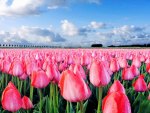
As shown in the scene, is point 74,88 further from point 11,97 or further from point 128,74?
point 128,74

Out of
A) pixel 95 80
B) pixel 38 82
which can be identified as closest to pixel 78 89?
pixel 95 80

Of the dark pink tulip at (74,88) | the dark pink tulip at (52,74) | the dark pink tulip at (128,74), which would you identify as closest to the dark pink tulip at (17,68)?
the dark pink tulip at (52,74)

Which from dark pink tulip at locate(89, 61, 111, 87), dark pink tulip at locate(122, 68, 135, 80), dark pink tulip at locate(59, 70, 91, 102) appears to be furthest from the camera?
dark pink tulip at locate(122, 68, 135, 80)

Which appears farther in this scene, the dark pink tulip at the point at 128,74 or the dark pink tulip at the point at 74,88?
the dark pink tulip at the point at 128,74

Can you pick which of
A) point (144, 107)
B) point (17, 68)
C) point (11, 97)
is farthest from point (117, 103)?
point (17, 68)

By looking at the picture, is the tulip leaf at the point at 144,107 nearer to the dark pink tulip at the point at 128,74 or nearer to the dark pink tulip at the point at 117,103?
the dark pink tulip at the point at 128,74

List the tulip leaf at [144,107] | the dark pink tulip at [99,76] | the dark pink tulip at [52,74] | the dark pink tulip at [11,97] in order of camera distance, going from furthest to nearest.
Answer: the dark pink tulip at [52,74], the tulip leaf at [144,107], the dark pink tulip at [99,76], the dark pink tulip at [11,97]

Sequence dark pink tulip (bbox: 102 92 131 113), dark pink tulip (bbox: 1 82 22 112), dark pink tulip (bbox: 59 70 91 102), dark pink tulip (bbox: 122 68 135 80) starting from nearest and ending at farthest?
dark pink tulip (bbox: 102 92 131 113) → dark pink tulip (bbox: 59 70 91 102) → dark pink tulip (bbox: 1 82 22 112) → dark pink tulip (bbox: 122 68 135 80)

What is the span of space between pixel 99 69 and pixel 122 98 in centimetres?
95

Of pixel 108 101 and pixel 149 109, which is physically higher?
pixel 108 101

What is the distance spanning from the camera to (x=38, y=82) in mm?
3391

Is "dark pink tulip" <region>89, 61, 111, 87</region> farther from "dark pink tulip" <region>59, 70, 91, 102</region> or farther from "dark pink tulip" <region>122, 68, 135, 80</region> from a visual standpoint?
"dark pink tulip" <region>122, 68, 135, 80</region>

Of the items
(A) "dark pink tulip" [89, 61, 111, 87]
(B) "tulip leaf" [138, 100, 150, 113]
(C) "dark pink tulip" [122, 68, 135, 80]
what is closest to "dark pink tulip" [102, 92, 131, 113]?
(A) "dark pink tulip" [89, 61, 111, 87]

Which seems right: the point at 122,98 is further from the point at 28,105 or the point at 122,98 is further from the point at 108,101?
the point at 28,105
